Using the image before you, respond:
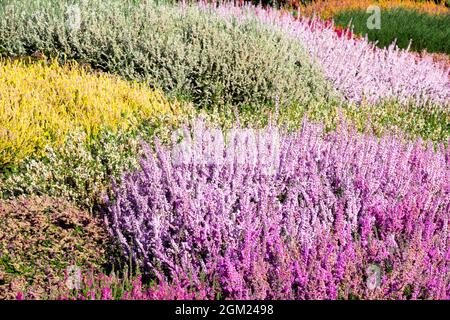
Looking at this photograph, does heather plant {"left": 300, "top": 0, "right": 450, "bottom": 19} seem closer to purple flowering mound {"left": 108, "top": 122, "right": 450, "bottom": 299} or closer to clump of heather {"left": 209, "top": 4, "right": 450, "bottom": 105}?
clump of heather {"left": 209, "top": 4, "right": 450, "bottom": 105}

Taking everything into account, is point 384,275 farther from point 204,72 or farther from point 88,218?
point 204,72

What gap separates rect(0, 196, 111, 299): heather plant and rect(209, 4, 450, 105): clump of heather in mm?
3919

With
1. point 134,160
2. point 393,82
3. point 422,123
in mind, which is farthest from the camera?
point 393,82

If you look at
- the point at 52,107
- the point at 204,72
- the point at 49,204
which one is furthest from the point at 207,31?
the point at 49,204

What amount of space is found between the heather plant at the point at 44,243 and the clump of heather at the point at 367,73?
3919 millimetres

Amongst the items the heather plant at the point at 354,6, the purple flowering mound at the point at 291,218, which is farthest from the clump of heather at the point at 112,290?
the heather plant at the point at 354,6

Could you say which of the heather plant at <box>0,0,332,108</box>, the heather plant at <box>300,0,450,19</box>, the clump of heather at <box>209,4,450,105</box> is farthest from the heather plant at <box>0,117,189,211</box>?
the heather plant at <box>300,0,450,19</box>

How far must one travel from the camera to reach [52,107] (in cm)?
563

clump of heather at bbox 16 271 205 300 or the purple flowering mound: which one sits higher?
the purple flowering mound

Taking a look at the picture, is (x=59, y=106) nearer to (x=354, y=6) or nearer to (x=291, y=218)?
(x=291, y=218)

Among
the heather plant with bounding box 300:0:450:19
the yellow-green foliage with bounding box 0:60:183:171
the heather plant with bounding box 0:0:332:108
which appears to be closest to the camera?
the yellow-green foliage with bounding box 0:60:183:171

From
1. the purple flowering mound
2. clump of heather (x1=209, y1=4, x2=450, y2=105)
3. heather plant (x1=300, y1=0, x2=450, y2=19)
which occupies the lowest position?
heather plant (x1=300, y1=0, x2=450, y2=19)

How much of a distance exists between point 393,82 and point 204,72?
7.31 feet

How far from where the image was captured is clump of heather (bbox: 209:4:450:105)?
A: 24.0 ft
